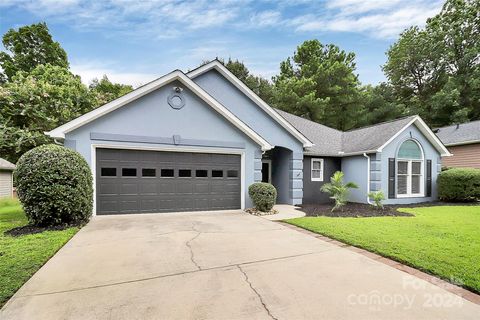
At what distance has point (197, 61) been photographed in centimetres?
3061

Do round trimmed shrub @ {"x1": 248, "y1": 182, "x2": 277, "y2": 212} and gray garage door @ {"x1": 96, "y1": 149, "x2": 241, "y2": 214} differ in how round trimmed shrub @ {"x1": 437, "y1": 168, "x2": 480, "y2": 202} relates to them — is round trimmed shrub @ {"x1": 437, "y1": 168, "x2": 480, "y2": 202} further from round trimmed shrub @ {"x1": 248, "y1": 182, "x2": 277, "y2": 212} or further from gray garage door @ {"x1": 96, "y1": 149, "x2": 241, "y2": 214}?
gray garage door @ {"x1": 96, "y1": 149, "x2": 241, "y2": 214}

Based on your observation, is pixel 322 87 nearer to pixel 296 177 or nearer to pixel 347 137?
pixel 347 137

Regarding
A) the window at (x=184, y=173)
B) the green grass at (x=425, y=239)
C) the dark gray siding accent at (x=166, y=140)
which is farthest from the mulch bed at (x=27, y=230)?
the green grass at (x=425, y=239)

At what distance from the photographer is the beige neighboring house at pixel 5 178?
17.7m

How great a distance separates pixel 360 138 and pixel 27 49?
33.6 m

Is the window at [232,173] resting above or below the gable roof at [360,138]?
below

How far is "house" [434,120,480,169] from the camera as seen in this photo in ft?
55.5

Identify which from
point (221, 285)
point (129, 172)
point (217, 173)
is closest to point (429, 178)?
point (217, 173)

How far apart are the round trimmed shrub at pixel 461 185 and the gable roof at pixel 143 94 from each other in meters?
10.4

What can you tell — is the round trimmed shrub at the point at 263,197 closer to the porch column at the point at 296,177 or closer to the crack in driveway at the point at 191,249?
the porch column at the point at 296,177

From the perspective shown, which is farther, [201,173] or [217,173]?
[217,173]

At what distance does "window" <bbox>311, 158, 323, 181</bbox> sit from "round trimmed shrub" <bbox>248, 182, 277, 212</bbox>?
4520 mm

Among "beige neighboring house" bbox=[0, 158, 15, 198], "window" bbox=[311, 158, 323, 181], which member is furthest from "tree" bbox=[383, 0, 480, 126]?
"beige neighboring house" bbox=[0, 158, 15, 198]

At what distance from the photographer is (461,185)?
13195 millimetres
